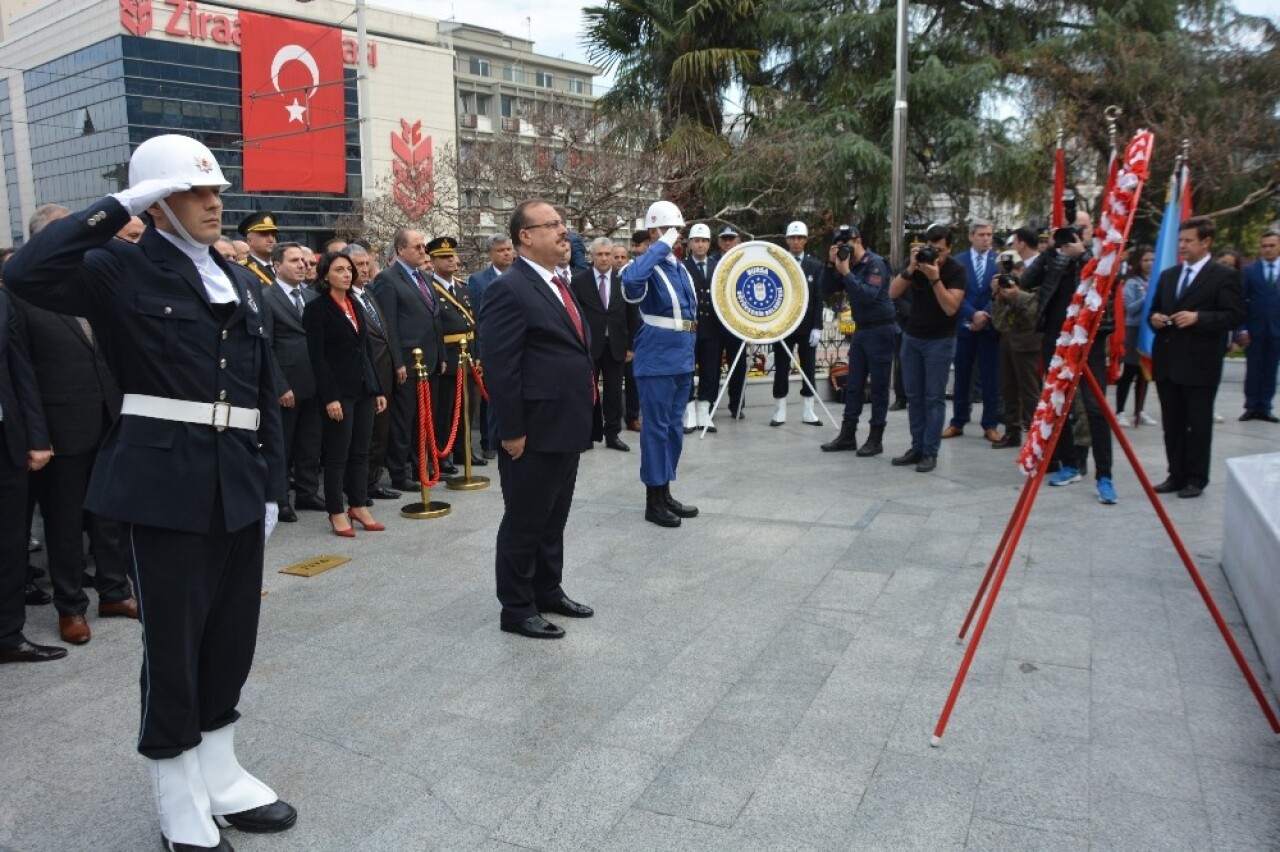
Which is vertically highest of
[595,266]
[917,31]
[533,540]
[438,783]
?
[917,31]

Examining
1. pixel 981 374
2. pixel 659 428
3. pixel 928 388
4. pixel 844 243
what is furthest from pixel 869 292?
A: pixel 659 428

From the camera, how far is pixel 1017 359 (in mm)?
8820

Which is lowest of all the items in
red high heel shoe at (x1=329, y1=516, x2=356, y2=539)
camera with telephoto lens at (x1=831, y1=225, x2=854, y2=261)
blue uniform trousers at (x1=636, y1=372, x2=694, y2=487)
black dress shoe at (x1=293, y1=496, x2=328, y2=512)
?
red high heel shoe at (x1=329, y1=516, x2=356, y2=539)

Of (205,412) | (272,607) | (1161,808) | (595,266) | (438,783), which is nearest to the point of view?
(205,412)

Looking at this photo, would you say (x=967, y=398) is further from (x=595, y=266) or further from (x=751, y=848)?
(x=751, y=848)

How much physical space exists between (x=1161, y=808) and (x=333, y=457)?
511cm

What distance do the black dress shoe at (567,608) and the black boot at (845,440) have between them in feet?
15.3

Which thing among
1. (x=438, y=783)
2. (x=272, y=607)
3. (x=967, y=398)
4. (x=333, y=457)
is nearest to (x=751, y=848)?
(x=438, y=783)

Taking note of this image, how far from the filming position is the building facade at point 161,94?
55781 millimetres

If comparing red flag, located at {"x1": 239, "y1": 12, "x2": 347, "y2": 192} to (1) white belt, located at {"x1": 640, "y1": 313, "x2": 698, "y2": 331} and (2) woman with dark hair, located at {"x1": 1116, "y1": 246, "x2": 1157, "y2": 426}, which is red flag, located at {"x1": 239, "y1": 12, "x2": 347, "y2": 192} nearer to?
(2) woman with dark hair, located at {"x1": 1116, "y1": 246, "x2": 1157, "y2": 426}

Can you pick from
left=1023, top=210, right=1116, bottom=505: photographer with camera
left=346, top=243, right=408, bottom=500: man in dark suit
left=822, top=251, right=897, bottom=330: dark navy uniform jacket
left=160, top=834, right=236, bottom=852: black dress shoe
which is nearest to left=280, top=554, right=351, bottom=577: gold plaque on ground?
left=346, top=243, right=408, bottom=500: man in dark suit

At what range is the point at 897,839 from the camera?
2.85m

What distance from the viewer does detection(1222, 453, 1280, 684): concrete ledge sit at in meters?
3.88

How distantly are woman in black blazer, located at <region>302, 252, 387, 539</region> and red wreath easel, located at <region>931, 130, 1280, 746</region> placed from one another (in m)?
4.26
